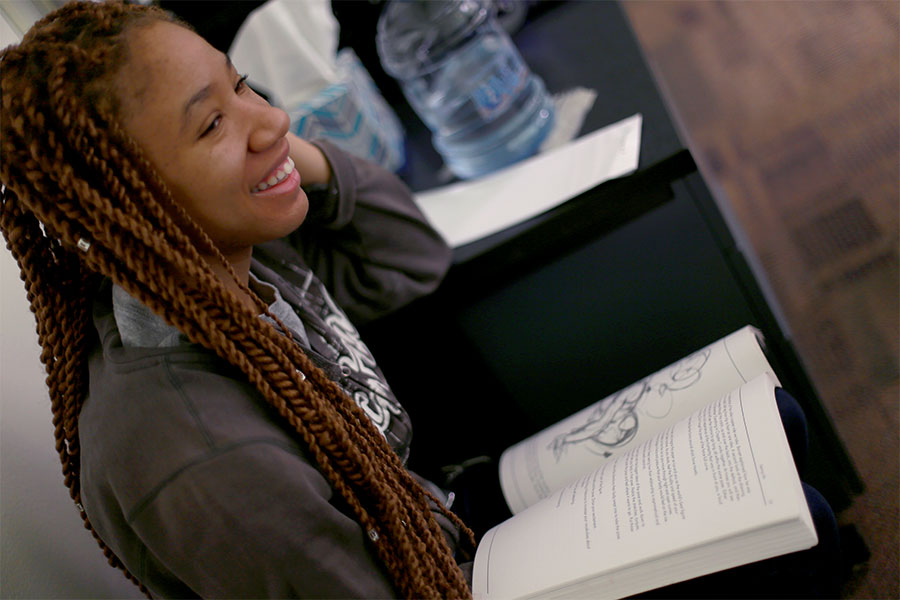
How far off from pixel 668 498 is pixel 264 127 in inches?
20.0

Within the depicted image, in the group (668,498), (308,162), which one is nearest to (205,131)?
(308,162)

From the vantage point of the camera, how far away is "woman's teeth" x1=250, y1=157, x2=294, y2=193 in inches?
27.8

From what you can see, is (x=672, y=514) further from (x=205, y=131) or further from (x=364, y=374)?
(x=205, y=131)

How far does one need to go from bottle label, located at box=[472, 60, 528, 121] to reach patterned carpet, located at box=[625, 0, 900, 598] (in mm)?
241

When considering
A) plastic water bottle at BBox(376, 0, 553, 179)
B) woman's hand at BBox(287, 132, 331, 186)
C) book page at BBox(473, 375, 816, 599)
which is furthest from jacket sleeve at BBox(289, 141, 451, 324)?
book page at BBox(473, 375, 816, 599)

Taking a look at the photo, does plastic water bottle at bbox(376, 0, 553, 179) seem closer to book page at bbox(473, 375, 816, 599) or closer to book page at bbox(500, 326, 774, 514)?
book page at bbox(500, 326, 774, 514)

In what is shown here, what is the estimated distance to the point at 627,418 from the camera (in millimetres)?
833

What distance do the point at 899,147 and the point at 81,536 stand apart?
4.54 ft

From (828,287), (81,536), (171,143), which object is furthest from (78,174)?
(828,287)

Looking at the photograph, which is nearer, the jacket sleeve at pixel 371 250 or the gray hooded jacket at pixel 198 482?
the gray hooded jacket at pixel 198 482

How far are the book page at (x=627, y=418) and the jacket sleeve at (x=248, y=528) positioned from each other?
0.30 m

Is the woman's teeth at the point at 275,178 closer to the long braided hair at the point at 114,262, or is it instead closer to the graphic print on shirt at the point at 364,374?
the long braided hair at the point at 114,262

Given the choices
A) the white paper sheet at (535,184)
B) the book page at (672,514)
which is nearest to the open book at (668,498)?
the book page at (672,514)

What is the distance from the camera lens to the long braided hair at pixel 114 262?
0.59 m
